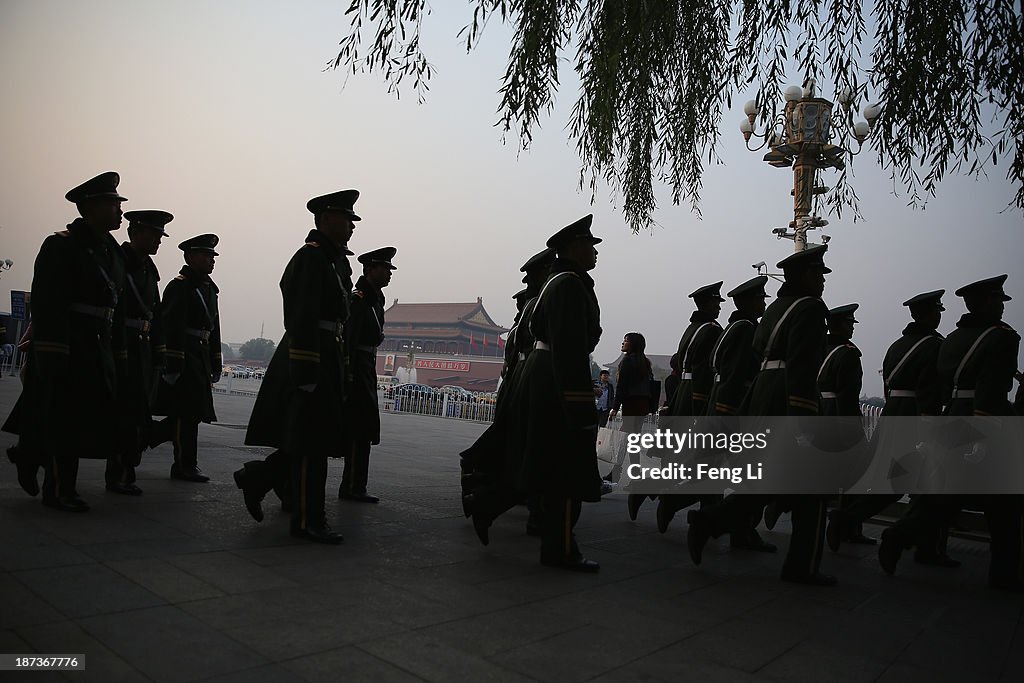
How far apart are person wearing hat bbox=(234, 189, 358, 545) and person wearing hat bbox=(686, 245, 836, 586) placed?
7.02ft

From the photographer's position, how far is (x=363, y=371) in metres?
5.51

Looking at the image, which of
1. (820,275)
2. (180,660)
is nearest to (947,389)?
(820,275)

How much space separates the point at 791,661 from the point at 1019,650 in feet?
3.90

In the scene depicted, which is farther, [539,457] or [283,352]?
[283,352]

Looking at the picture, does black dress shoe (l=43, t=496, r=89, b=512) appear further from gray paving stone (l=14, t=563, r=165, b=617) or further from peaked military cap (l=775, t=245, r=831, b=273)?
peaked military cap (l=775, t=245, r=831, b=273)

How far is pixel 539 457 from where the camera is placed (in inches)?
154

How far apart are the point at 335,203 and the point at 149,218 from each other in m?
1.76

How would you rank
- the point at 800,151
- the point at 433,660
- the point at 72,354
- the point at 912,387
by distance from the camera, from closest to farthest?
1. the point at 433,660
2. the point at 72,354
3. the point at 912,387
4. the point at 800,151

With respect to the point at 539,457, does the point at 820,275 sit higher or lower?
higher

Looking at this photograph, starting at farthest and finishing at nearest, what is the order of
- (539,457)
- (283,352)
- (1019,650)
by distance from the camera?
(283,352), (539,457), (1019,650)

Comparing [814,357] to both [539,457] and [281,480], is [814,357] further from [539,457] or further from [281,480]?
[281,480]

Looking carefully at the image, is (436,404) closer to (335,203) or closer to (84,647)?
(335,203)

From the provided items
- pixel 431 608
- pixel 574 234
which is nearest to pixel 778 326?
pixel 574 234

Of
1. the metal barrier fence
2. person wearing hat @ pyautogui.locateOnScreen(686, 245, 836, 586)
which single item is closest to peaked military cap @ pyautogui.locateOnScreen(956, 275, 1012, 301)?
person wearing hat @ pyautogui.locateOnScreen(686, 245, 836, 586)
